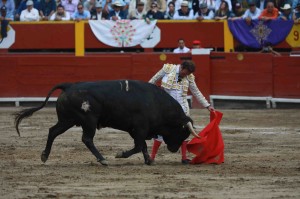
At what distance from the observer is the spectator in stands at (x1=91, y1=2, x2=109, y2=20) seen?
61.0 ft

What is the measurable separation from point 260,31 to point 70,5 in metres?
4.05

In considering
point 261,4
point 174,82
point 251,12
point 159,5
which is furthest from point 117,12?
point 174,82

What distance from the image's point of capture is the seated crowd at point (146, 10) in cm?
1786

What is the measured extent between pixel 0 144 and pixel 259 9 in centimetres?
774

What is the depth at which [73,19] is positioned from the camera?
62.0 ft

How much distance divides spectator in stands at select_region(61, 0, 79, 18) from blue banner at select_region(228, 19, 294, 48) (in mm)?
3273

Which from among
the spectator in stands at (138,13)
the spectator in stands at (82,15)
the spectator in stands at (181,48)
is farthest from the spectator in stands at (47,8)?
the spectator in stands at (181,48)

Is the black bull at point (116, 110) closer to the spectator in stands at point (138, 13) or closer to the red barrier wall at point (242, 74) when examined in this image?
the red barrier wall at point (242, 74)

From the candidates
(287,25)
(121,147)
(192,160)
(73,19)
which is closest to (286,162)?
(192,160)

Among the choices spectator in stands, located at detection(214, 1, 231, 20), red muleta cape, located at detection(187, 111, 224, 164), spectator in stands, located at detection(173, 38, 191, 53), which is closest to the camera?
red muleta cape, located at detection(187, 111, 224, 164)

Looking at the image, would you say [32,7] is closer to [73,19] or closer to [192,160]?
[73,19]

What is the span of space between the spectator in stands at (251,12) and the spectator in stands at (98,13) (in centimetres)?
296

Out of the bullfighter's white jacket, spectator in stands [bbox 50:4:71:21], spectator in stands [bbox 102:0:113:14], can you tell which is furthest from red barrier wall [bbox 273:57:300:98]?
the bullfighter's white jacket

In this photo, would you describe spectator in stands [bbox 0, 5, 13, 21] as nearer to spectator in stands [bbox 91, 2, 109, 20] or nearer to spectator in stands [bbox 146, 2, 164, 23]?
spectator in stands [bbox 91, 2, 109, 20]
